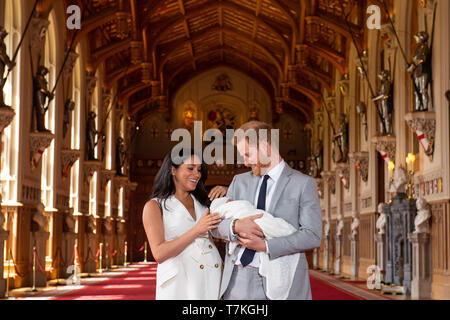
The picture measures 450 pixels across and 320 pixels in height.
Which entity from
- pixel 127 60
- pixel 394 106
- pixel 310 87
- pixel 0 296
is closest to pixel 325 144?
pixel 310 87

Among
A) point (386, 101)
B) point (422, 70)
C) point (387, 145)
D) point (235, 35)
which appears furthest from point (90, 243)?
point (422, 70)

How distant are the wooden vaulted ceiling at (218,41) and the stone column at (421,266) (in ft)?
18.6

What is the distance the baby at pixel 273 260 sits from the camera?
3.07 m

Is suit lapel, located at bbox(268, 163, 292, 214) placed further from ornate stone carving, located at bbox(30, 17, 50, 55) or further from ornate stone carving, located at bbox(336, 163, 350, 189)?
ornate stone carving, located at bbox(336, 163, 350, 189)

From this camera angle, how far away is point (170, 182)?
3.86 m

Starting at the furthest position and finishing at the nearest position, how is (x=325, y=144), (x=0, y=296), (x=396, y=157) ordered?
1. (x=325, y=144)
2. (x=396, y=157)
3. (x=0, y=296)

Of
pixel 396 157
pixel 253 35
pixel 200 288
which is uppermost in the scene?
pixel 253 35

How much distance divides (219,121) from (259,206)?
32648 millimetres

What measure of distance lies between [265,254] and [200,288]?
70cm

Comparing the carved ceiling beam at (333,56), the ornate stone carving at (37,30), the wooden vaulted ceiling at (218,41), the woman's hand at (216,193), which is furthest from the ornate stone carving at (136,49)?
the woman's hand at (216,193)

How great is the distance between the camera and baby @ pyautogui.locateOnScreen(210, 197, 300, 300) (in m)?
3.07

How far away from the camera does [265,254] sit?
3115 mm

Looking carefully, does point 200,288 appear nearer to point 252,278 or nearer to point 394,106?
point 252,278

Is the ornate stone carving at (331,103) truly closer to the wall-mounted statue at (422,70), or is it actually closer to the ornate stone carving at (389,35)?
the ornate stone carving at (389,35)
